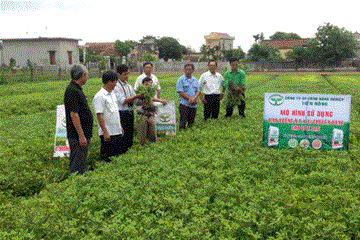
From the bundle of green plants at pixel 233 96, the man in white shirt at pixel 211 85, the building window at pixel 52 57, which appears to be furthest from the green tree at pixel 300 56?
the man in white shirt at pixel 211 85

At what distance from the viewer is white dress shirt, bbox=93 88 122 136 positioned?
20.8ft

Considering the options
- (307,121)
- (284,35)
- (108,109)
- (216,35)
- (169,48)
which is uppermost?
(216,35)

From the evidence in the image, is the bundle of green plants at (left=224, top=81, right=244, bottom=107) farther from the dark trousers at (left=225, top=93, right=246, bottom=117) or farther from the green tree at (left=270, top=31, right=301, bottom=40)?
the green tree at (left=270, top=31, right=301, bottom=40)

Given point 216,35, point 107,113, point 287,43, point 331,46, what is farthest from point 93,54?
point 107,113

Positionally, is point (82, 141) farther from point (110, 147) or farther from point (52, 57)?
point (52, 57)

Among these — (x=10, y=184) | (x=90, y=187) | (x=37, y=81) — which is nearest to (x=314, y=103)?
(x=90, y=187)

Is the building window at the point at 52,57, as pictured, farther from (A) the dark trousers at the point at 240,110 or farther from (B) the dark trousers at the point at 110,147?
(B) the dark trousers at the point at 110,147

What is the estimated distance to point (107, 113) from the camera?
6.48 meters

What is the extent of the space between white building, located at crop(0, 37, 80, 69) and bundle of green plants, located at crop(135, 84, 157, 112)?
134ft

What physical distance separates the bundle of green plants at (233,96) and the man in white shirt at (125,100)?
148 inches

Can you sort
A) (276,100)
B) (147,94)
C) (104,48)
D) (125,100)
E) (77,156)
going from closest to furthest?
1. (77,156)
2. (125,100)
3. (276,100)
4. (147,94)
5. (104,48)

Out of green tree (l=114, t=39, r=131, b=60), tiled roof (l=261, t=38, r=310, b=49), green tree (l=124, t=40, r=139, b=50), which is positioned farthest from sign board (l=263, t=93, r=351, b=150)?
tiled roof (l=261, t=38, r=310, b=49)

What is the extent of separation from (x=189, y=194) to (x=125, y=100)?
10.7ft

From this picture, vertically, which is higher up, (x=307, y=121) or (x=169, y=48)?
(x=169, y=48)
